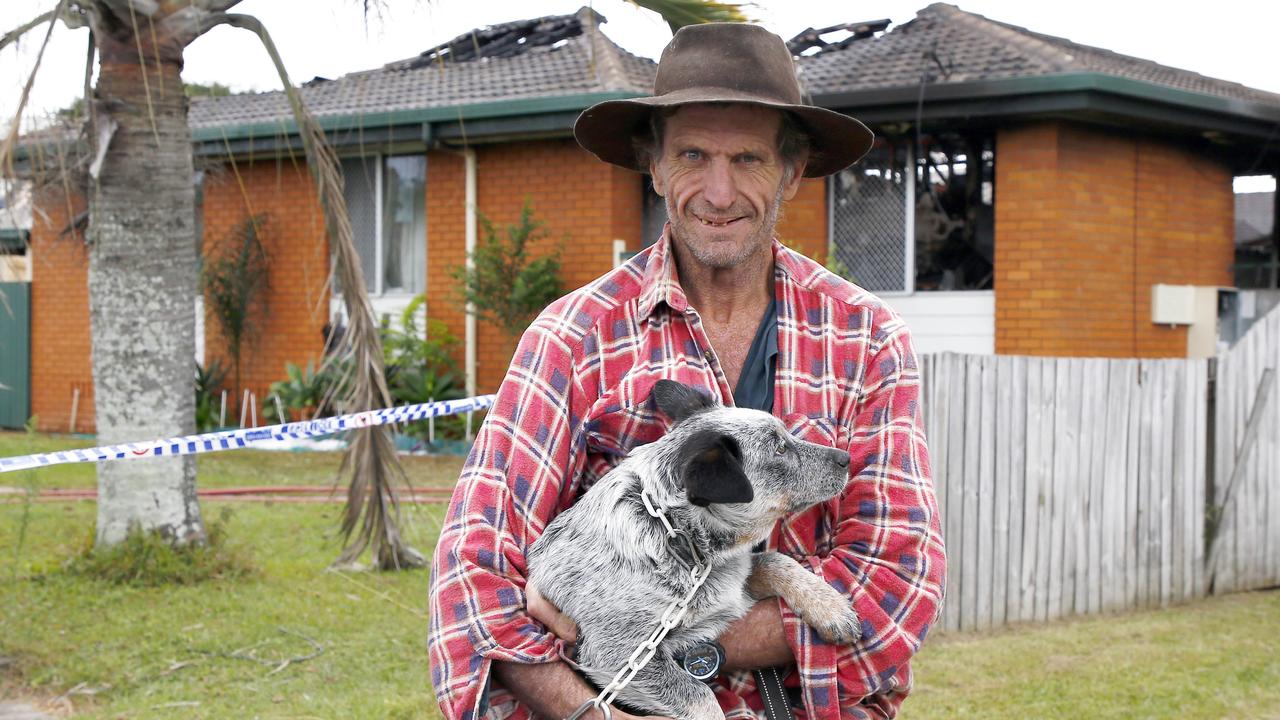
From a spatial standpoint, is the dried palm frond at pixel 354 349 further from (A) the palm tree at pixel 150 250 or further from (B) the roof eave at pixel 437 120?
(B) the roof eave at pixel 437 120

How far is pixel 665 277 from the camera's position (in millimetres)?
2613

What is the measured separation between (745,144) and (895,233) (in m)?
9.84

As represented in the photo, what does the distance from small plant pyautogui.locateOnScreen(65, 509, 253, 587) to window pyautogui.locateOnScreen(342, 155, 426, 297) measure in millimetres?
7630

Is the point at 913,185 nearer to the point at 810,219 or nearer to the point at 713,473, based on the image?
the point at 810,219

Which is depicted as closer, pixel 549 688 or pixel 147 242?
pixel 549 688

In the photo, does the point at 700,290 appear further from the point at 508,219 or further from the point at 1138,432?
the point at 508,219

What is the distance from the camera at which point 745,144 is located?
264 centimetres

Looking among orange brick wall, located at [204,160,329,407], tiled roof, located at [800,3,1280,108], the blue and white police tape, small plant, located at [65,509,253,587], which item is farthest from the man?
orange brick wall, located at [204,160,329,407]

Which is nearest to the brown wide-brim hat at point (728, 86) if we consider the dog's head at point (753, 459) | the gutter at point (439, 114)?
the dog's head at point (753, 459)

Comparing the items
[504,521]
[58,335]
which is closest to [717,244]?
[504,521]

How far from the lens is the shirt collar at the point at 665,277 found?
8.43ft

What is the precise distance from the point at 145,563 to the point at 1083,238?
8.75m

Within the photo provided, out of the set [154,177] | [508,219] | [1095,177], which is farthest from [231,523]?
[1095,177]

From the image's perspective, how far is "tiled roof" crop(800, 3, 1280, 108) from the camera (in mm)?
11375
